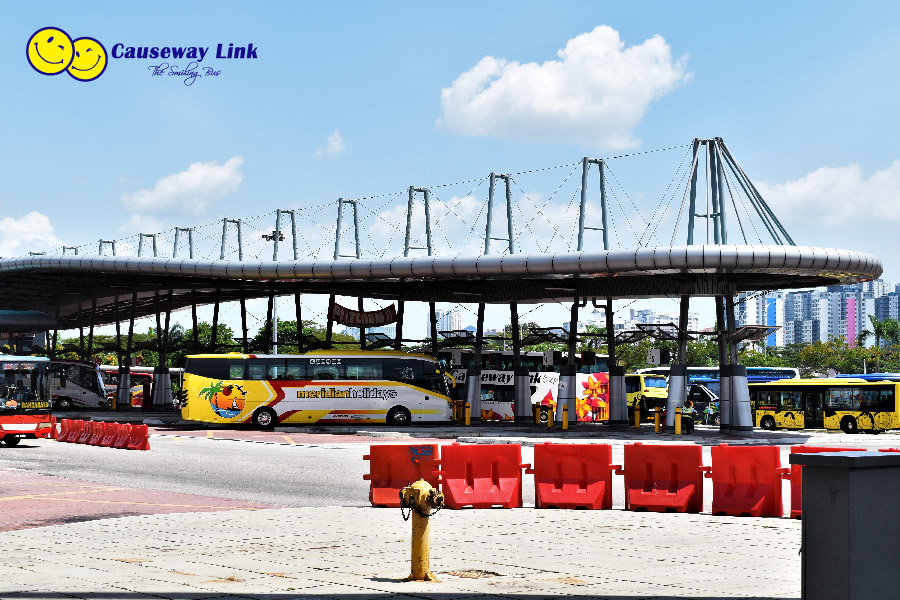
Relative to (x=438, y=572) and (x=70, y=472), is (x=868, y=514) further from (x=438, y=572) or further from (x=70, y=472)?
(x=70, y=472)

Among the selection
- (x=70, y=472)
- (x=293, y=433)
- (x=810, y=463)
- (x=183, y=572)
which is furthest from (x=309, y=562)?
(x=293, y=433)

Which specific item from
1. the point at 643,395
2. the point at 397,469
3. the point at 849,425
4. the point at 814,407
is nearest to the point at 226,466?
the point at 397,469

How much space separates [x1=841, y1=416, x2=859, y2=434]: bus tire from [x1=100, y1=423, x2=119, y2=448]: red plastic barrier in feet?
107

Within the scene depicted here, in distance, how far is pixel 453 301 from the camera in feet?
197

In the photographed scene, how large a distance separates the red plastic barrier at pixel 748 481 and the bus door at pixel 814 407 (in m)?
36.1

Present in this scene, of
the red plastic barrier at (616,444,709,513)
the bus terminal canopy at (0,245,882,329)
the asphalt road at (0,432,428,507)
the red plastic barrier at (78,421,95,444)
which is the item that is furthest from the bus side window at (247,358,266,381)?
the red plastic barrier at (616,444,709,513)

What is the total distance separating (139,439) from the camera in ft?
99.6

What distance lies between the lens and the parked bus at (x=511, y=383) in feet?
184

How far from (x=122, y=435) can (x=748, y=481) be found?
834 inches

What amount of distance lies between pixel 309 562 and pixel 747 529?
581cm

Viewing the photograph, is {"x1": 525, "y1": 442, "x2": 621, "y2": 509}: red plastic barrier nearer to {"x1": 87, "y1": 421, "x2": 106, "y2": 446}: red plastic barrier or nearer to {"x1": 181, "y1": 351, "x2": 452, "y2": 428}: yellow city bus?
{"x1": 87, "y1": 421, "x2": 106, "y2": 446}: red plastic barrier

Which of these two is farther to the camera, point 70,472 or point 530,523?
point 70,472

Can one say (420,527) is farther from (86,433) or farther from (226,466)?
(86,433)

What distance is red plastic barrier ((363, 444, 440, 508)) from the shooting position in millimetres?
16297
